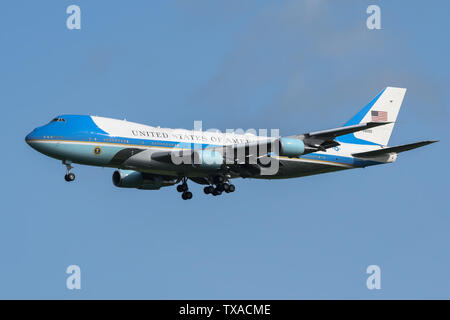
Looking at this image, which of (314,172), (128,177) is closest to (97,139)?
(128,177)

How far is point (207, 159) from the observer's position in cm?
6450

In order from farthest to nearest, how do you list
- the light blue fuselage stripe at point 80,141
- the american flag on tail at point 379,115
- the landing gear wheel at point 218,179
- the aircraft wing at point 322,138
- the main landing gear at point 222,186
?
1. the american flag on tail at point 379,115
2. the main landing gear at point 222,186
3. the landing gear wheel at point 218,179
4. the aircraft wing at point 322,138
5. the light blue fuselage stripe at point 80,141

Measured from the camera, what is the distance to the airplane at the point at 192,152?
205 ft

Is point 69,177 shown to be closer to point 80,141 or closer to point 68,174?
point 68,174

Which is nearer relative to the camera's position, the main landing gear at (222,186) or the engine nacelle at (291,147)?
the engine nacelle at (291,147)

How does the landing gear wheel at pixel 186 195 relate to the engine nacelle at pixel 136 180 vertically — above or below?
below

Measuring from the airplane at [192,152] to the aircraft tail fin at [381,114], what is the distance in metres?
1.69

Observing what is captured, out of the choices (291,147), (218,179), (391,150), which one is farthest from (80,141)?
(391,150)

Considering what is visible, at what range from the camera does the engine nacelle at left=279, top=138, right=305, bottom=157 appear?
2504 inches

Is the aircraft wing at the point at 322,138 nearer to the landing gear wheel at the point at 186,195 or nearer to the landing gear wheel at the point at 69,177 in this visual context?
the landing gear wheel at the point at 186,195

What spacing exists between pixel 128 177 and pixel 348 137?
19.5 metres

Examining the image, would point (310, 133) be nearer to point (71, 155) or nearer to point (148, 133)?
point (148, 133)

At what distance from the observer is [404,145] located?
6662 cm

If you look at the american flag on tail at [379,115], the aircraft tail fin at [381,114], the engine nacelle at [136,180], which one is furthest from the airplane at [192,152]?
Answer: the american flag on tail at [379,115]
